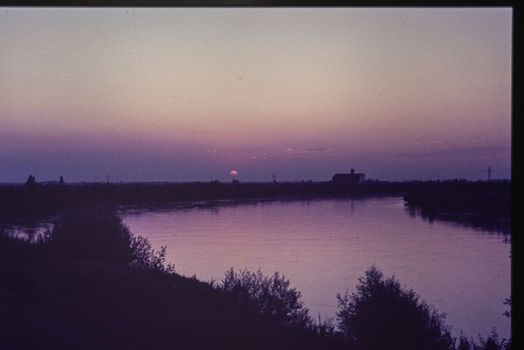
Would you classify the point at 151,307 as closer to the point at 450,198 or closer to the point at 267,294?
the point at 267,294

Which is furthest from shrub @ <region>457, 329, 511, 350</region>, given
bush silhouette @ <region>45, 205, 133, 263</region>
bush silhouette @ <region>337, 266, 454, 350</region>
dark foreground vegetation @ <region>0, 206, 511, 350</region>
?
bush silhouette @ <region>45, 205, 133, 263</region>

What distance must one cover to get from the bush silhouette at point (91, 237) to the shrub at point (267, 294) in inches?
74.7

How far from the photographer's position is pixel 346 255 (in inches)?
539

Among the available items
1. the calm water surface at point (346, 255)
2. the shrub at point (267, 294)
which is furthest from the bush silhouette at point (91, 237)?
the shrub at point (267, 294)

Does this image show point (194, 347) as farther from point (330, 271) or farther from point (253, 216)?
point (253, 216)

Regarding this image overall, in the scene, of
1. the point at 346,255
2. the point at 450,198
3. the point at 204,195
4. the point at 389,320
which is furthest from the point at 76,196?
the point at 450,198

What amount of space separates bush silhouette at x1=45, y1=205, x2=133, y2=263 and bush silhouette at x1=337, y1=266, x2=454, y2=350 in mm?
3622

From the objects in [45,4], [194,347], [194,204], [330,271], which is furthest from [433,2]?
[194,204]

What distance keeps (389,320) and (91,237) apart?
4.67 metres

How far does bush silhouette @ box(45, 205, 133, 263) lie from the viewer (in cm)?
888

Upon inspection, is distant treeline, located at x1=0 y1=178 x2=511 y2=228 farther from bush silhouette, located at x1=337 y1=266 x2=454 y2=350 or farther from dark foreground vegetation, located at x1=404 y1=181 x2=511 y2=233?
bush silhouette, located at x1=337 y1=266 x2=454 y2=350

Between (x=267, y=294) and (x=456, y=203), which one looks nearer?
(x=267, y=294)

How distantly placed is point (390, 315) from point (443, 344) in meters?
0.83

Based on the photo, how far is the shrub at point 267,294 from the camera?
8352 millimetres
